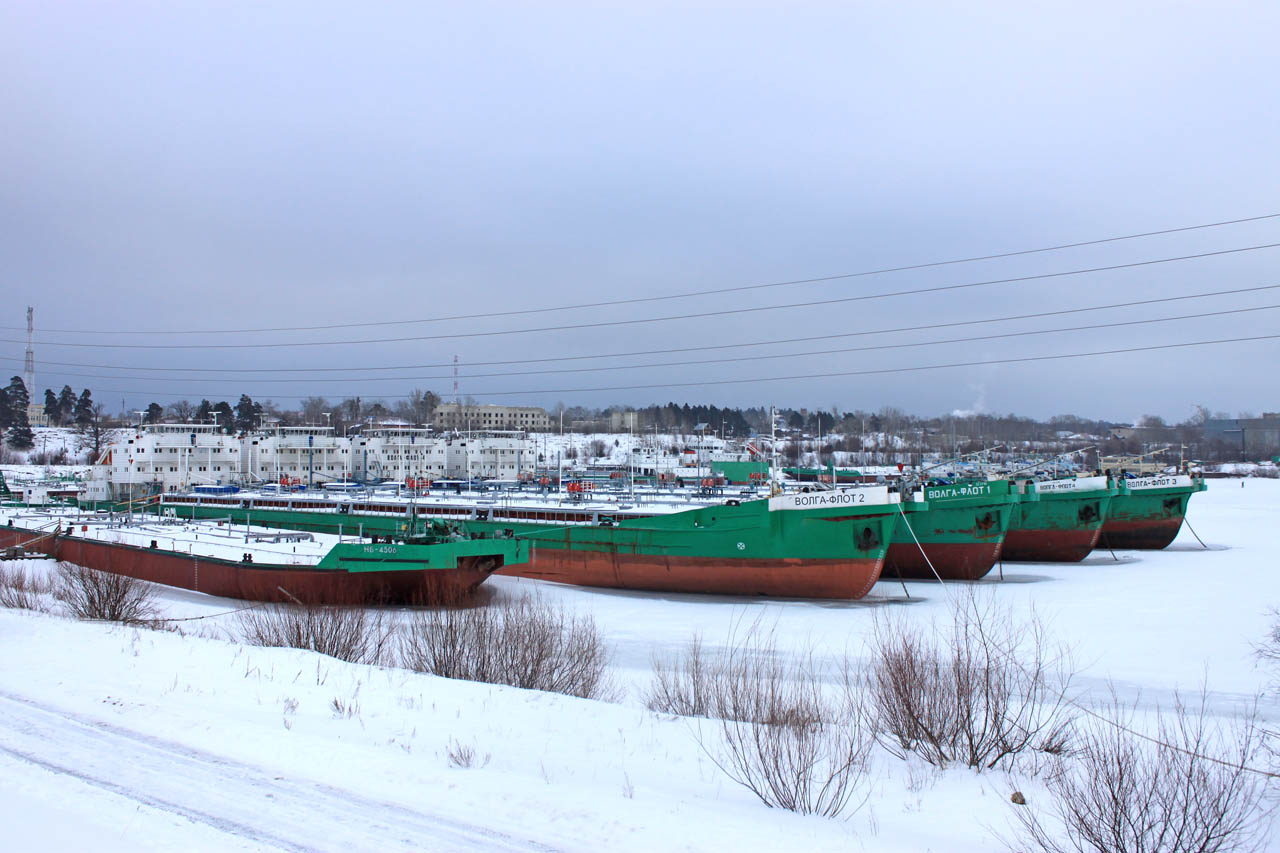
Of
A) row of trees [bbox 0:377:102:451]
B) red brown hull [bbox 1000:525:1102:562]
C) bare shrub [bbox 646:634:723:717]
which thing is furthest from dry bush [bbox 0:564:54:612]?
row of trees [bbox 0:377:102:451]

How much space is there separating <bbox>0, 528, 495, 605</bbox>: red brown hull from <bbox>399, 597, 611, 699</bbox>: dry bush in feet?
26.3

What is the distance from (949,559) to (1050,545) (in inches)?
390

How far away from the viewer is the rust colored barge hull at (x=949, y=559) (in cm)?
2997

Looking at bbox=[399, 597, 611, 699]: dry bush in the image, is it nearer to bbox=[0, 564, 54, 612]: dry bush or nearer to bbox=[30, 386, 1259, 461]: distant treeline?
bbox=[0, 564, 54, 612]: dry bush

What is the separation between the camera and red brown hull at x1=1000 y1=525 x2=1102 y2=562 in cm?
3662

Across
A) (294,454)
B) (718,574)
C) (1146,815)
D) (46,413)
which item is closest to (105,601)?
(718,574)

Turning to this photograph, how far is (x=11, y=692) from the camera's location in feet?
33.5

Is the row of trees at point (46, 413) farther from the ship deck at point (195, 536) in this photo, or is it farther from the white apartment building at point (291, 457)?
the ship deck at point (195, 536)

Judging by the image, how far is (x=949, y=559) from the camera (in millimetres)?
30406

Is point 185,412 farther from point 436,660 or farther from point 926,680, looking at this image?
point 926,680

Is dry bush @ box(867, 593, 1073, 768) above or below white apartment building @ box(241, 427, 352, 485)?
below

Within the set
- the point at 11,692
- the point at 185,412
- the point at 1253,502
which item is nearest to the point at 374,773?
the point at 11,692

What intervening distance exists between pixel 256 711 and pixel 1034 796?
28.2ft

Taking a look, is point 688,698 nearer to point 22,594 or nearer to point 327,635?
point 327,635
